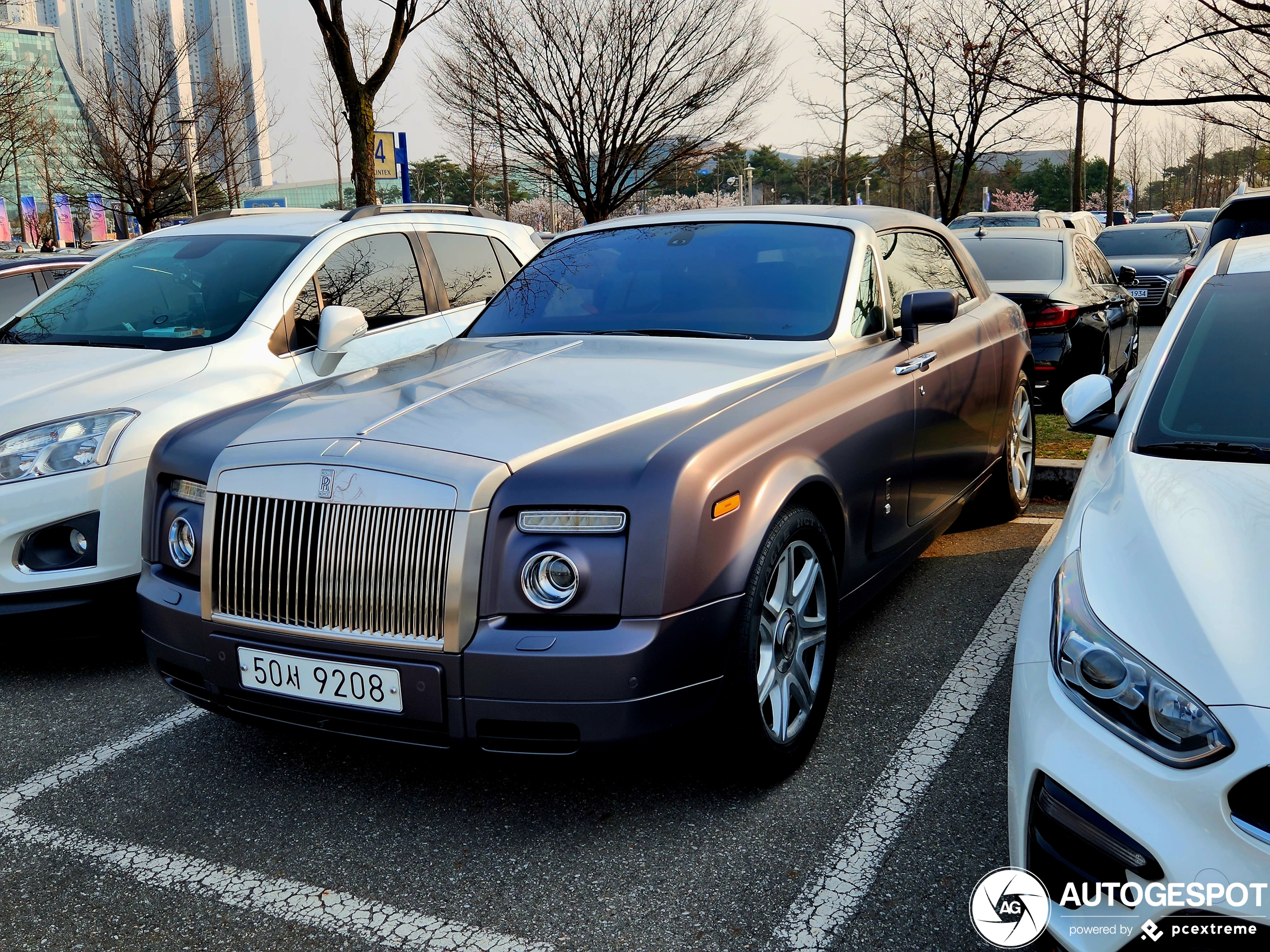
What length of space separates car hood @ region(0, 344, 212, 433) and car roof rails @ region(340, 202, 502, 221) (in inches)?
53.0

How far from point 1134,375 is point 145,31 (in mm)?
23499

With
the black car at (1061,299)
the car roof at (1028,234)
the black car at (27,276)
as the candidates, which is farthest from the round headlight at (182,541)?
the car roof at (1028,234)

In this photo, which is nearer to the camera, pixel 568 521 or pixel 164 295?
pixel 568 521

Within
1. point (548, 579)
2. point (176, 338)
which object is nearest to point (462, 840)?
point (548, 579)

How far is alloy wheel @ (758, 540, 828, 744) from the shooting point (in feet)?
9.80

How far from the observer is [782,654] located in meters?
3.07

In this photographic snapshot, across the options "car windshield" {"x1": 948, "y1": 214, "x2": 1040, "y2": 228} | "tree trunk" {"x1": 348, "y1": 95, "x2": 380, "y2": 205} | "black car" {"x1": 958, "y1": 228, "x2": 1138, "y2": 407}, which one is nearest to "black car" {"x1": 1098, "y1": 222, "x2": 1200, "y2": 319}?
"car windshield" {"x1": 948, "y1": 214, "x2": 1040, "y2": 228}

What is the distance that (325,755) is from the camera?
343 cm

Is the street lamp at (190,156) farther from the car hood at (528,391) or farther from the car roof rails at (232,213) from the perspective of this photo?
the car hood at (528,391)

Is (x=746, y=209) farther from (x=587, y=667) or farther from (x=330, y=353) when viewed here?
(x=587, y=667)

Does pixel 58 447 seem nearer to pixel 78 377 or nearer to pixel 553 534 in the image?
pixel 78 377

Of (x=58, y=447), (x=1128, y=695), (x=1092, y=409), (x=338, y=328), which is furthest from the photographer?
(x=338, y=328)

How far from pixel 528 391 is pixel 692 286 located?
112cm

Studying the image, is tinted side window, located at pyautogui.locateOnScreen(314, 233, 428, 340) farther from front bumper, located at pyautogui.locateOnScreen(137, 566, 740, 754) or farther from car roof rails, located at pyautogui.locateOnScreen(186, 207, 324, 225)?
front bumper, located at pyautogui.locateOnScreen(137, 566, 740, 754)
